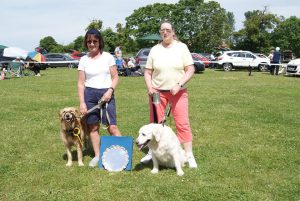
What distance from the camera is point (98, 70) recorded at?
5473mm

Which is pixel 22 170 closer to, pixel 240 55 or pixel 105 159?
pixel 105 159

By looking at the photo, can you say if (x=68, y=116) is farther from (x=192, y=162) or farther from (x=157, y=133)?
(x=192, y=162)

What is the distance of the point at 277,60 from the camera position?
87.1ft

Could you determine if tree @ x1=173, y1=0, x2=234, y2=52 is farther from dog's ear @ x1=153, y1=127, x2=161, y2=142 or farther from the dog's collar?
dog's ear @ x1=153, y1=127, x2=161, y2=142

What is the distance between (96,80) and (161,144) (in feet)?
4.28

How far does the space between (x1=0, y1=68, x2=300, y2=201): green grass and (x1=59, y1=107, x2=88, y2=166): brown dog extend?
12.5 inches

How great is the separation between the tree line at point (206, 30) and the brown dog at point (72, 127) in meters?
53.0

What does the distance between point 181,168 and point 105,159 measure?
1071mm

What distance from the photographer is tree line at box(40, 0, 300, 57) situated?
199 ft

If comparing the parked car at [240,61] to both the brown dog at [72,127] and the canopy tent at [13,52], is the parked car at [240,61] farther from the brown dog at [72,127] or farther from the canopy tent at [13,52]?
the brown dog at [72,127]

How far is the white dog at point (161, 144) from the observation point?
16.3 ft

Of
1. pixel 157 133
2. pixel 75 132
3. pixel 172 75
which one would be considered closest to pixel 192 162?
pixel 157 133

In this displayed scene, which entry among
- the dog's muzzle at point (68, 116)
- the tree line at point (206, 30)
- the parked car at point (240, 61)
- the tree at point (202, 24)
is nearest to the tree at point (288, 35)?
the tree line at point (206, 30)

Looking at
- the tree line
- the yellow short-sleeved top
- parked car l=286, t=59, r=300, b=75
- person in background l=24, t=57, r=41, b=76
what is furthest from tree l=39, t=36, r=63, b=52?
the yellow short-sleeved top
